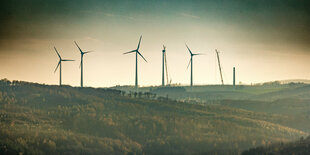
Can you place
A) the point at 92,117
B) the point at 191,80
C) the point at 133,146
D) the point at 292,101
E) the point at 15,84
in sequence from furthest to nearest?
the point at 191,80 < the point at 292,101 < the point at 15,84 < the point at 92,117 < the point at 133,146

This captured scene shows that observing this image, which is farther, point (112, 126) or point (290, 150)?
point (112, 126)

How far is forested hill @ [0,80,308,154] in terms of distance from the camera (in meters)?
53.8

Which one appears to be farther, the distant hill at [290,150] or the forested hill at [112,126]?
the forested hill at [112,126]

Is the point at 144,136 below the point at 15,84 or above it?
below

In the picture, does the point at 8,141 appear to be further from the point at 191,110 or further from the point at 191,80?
the point at 191,80

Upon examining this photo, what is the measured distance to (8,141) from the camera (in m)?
48.2

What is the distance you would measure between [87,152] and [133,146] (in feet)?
28.1

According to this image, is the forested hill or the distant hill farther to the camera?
the forested hill

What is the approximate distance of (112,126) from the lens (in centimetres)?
6869

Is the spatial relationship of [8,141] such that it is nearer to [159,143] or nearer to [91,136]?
[91,136]

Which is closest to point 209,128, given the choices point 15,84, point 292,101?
point 15,84

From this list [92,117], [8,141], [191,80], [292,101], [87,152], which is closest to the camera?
[8,141]

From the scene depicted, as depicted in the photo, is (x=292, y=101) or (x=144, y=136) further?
(x=292, y=101)

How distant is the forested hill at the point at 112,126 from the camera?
53.8m
